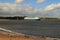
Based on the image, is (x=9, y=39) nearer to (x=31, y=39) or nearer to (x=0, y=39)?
(x=0, y=39)

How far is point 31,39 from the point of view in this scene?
24047 mm

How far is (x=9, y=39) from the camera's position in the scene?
22.9 metres

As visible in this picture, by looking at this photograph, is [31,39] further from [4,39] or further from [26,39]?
[4,39]

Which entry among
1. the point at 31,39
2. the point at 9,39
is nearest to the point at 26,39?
the point at 31,39

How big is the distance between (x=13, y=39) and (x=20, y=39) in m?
0.92

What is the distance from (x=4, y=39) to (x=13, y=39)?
998 mm

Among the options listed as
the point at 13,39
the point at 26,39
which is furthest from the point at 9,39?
the point at 26,39

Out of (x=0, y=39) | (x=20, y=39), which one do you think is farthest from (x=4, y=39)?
(x=20, y=39)

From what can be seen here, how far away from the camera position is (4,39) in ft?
75.4

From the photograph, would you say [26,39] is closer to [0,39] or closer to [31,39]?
[31,39]

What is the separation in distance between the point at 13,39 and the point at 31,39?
2106 millimetres

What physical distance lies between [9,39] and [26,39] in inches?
82.6

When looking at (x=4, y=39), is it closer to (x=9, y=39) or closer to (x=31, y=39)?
(x=9, y=39)

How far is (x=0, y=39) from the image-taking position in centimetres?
2289
